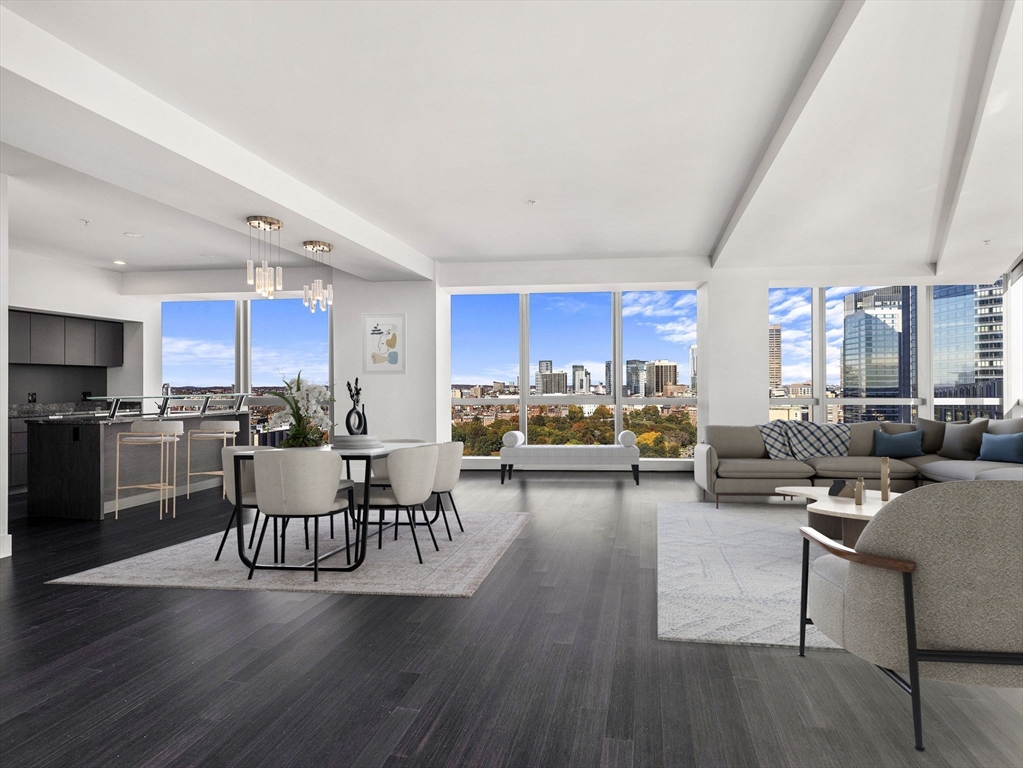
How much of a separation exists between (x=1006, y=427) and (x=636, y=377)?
4382 mm

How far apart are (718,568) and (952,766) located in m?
2.24

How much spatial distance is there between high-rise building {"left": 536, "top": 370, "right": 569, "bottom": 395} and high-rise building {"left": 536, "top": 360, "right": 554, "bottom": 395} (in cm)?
3

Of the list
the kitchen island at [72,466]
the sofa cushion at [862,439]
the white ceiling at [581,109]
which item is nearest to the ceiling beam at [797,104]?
the white ceiling at [581,109]

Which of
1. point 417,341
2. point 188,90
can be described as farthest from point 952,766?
point 417,341

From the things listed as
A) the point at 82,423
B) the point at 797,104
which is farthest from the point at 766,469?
the point at 82,423

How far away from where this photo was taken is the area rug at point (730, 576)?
→ 3037 mm

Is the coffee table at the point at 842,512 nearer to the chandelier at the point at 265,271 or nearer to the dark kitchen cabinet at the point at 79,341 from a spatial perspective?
the chandelier at the point at 265,271

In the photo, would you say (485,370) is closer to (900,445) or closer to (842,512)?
(900,445)

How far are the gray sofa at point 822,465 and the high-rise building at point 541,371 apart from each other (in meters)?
3.21

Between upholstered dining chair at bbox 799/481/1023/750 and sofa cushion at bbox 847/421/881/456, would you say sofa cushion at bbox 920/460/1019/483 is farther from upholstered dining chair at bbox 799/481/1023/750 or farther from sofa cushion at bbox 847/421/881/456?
upholstered dining chair at bbox 799/481/1023/750

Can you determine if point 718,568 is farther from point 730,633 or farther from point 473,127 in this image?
point 473,127

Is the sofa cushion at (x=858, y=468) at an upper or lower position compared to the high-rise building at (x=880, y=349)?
lower

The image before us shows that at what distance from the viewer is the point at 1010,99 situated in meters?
3.73

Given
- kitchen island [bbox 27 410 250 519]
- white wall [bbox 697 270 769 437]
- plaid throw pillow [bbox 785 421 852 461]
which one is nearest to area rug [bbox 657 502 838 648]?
plaid throw pillow [bbox 785 421 852 461]
